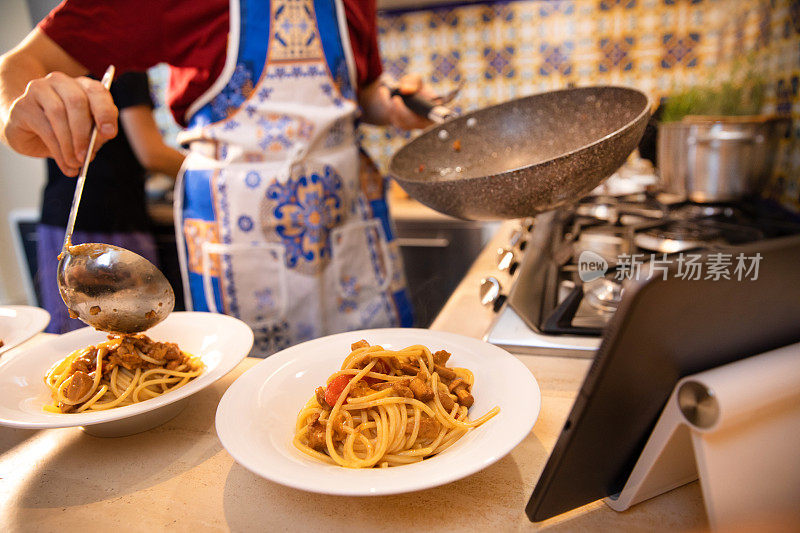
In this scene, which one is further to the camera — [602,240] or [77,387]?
[602,240]

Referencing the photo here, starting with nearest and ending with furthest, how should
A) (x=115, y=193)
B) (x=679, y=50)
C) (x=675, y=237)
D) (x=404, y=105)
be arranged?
(x=675, y=237), (x=404, y=105), (x=115, y=193), (x=679, y=50)

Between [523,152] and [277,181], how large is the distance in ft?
1.55

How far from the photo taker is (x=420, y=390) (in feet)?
1.69

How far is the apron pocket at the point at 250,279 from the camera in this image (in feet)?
3.34

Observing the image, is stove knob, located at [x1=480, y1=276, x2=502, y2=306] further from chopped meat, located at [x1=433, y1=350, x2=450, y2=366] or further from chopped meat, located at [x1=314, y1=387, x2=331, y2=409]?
chopped meat, located at [x1=314, y1=387, x2=331, y2=409]

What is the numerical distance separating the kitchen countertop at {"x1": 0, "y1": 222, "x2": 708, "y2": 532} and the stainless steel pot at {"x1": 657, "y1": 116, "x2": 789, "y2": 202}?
35.8 inches

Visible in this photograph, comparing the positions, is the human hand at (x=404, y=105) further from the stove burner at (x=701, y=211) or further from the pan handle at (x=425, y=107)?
the stove burner at (x=701, y=211)

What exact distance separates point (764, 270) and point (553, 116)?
1.91ft

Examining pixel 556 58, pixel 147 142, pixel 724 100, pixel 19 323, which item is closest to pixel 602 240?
pixel 724 100

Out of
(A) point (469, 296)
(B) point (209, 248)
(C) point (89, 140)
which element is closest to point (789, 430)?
(A) point (469, 296)

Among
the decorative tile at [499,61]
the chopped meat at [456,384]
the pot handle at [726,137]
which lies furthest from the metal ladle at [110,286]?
the decorative tile at [499,61]

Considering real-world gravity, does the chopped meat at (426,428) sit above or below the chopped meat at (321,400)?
below

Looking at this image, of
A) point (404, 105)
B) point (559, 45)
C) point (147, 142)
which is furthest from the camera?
point (559, 45)

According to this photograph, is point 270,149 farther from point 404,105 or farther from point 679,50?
point 679,50
